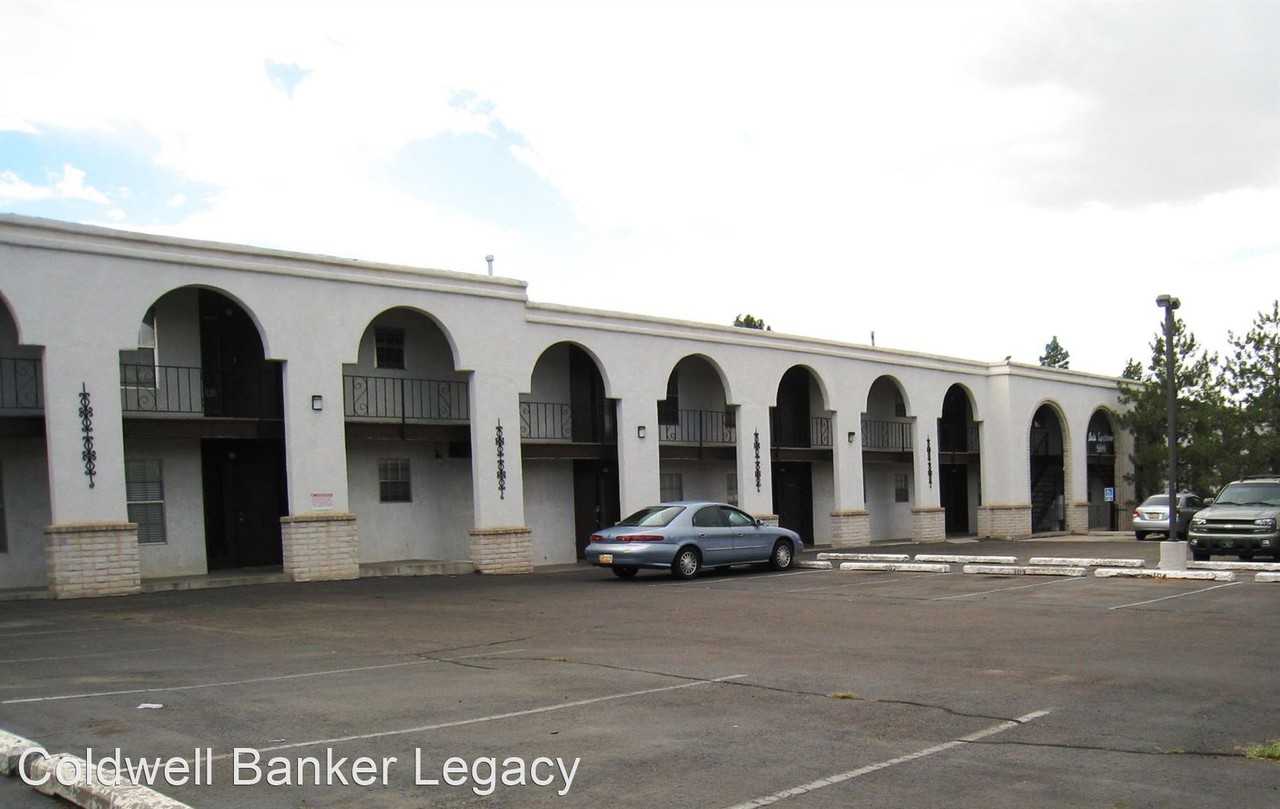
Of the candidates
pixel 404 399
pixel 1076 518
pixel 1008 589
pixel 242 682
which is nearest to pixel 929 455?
pixel 1076 518

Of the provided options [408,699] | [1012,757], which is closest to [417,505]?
[408,699]

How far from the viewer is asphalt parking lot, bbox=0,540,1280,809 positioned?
620cm

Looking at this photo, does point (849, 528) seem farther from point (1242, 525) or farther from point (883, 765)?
point (883, 765)

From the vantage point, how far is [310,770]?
6.56 m

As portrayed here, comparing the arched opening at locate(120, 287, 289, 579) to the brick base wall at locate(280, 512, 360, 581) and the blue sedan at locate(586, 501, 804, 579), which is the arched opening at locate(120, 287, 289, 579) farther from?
the blue sedan at locate(586, 501, 804, 579)

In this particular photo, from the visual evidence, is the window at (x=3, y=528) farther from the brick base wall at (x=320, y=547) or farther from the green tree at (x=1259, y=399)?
the green tree at (x=1259, y=399)

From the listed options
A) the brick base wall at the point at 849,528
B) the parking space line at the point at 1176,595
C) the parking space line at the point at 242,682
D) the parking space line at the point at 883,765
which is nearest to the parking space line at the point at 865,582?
the parking space line at the point at 1176,595

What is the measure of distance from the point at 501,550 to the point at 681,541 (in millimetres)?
5385

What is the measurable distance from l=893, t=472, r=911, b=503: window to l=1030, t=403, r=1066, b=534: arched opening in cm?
728

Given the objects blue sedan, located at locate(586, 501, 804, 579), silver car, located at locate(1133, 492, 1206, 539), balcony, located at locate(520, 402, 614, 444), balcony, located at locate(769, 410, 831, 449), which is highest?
balcony, located at locate(520, 402, 614, 444)

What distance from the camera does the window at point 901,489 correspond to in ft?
129

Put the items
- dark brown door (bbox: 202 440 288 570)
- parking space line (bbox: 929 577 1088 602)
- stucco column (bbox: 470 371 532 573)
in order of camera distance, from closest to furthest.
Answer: parking space line (bbox: 929 577 1088 602), dark brown door (bbox: 202 440 288 570), stucco column (bbox: 470 371 532 573)

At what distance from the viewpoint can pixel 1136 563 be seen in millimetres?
20719

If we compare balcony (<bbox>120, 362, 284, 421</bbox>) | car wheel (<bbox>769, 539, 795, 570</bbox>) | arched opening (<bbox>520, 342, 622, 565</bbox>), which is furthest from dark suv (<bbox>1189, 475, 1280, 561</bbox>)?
balcony (<bbox>120, 362, 284, 421</bbox>)
